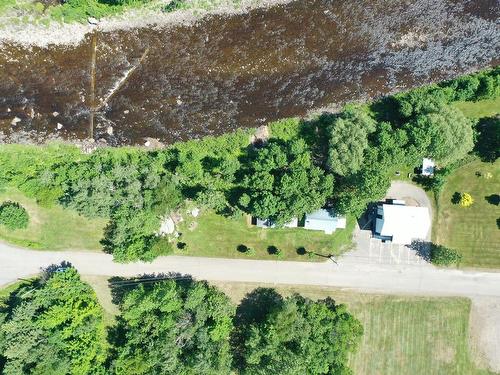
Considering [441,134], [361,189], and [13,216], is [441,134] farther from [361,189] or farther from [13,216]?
[13,216]

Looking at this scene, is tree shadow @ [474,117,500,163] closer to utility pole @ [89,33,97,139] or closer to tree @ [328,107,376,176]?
tree @ [328,107,376,176]

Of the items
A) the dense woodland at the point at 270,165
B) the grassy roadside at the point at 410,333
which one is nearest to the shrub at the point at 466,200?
the dense woodland at the point at 270,165

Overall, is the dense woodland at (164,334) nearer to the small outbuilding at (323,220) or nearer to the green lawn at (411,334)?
the green lawn at (411,334)

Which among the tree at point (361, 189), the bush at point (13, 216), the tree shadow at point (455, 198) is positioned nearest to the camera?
the tree at point (361, 189)

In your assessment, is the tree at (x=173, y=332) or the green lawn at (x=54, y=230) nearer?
the tree at (x=173, y=332)

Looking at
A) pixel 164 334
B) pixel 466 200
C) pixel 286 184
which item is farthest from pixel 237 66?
pixel 164 334

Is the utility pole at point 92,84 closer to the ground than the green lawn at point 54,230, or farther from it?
farther from it

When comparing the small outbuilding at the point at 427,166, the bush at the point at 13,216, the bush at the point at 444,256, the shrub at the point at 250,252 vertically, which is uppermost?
the small outbuilding at the point at 427,166
